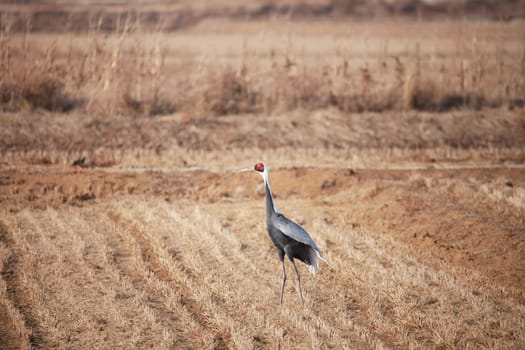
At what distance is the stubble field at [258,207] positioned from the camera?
7.39 metres

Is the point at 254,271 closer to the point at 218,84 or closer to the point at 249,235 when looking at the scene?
the point at 249,235

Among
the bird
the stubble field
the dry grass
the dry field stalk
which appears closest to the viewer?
the dry grass

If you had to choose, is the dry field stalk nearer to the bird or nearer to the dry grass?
the dry grass

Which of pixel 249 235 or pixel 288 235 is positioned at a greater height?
pixel 288 235

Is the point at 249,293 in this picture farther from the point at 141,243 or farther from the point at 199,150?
the point at 199,150

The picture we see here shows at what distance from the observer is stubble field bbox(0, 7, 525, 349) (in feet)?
24.2

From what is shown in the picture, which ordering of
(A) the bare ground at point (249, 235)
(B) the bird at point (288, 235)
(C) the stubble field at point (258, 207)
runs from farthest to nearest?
(B) the bird at point (288, 235)
(C) the stubble field at point (258, 207)
(A) the bare ground at point (249, 235)

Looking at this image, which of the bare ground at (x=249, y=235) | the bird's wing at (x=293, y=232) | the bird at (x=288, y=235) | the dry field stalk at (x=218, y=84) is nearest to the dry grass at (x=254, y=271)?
the bare ground at (x=249, y=235)

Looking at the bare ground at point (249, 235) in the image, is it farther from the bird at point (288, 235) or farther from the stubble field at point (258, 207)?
the bird at point (288, 235)

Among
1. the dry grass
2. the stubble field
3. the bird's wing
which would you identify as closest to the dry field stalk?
the stubble field

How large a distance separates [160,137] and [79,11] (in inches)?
1851

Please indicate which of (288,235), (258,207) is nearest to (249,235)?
(258,207)

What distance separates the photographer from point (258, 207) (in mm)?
12977

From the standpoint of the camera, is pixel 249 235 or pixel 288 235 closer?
pixel 288 235
